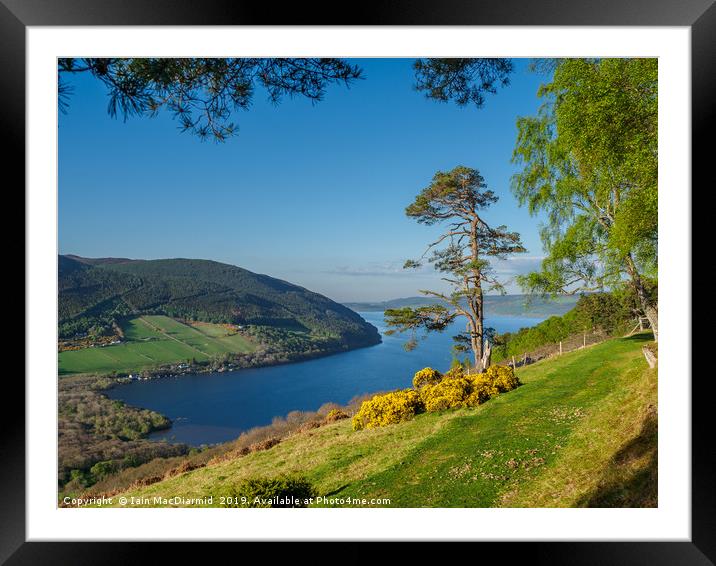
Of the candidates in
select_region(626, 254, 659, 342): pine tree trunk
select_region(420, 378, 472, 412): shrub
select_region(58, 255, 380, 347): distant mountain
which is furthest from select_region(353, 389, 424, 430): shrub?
select_region(626, 254, 659, 342): pine tree trunk

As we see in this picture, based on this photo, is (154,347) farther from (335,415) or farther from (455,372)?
(455,372)

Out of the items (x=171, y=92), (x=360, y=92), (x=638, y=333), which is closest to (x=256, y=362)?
(x=171, y=92)

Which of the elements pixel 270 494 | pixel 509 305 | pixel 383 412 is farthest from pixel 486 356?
pixel 270 494

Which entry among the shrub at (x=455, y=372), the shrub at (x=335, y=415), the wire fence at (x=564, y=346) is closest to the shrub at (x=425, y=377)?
the shrub at (x=455, y=372)

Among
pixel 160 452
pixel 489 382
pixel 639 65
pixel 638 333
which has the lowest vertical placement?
pixel 160 452

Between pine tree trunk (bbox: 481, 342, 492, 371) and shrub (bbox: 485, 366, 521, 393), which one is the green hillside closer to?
pine tree trunk (bbox: 481, 342, 492, 371)

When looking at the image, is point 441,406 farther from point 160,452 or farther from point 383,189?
point 160,452
